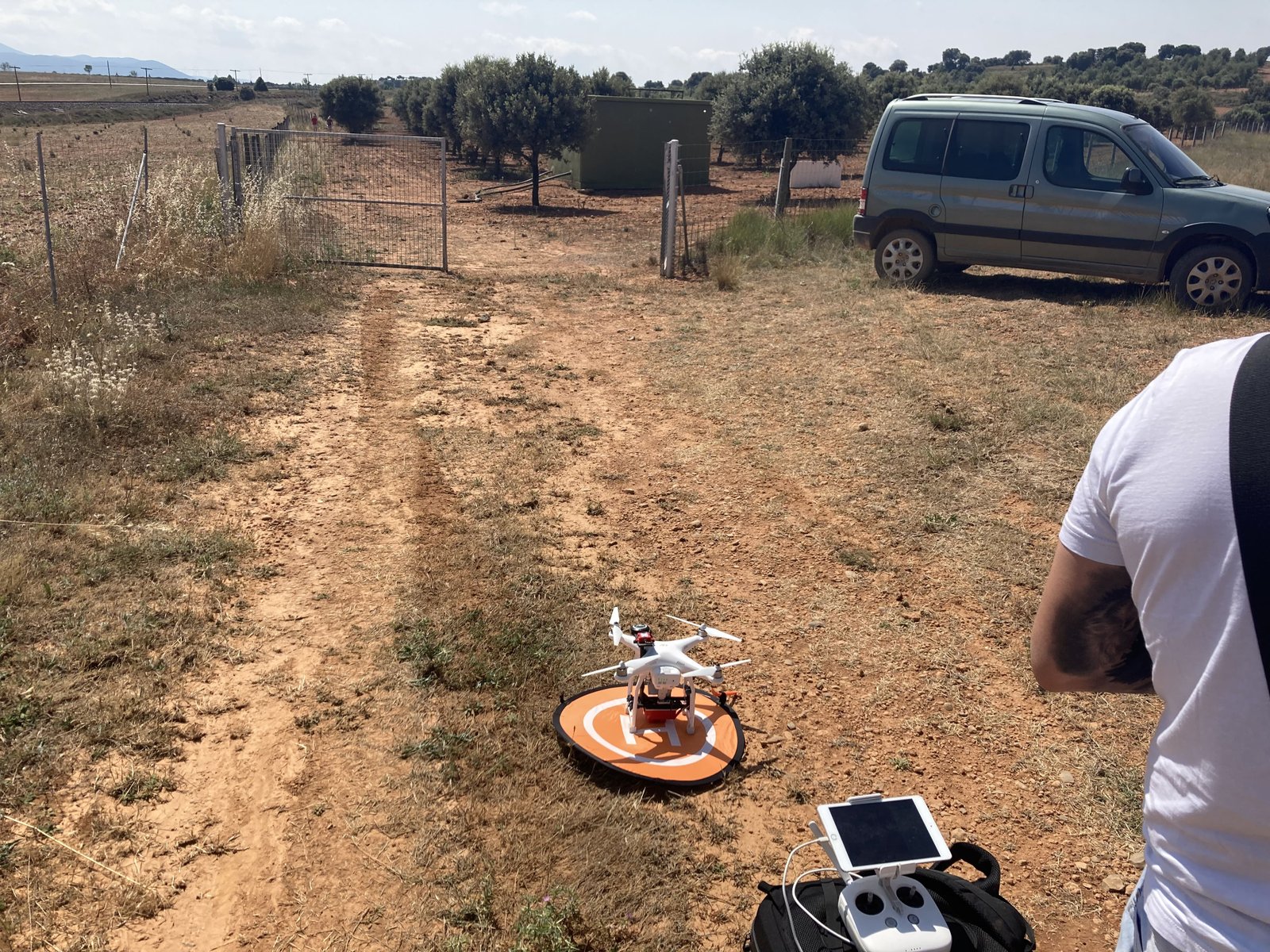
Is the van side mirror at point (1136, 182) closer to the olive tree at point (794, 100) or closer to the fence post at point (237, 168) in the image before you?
the fence post at point (237, 168)

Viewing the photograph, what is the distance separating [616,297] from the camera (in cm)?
1263

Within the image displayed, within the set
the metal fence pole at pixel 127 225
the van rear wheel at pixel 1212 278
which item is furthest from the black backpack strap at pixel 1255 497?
the metal fence pole at pixel 127 225

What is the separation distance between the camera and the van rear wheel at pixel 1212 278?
384 inches

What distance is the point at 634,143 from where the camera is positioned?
26.8m

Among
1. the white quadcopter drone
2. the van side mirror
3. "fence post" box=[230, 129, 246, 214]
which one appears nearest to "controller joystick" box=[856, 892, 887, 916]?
the white quadcopter drone

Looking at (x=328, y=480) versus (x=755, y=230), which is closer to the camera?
(x=328, y=480)

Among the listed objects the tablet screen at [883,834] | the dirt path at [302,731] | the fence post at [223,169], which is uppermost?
the fence post at [223,169]

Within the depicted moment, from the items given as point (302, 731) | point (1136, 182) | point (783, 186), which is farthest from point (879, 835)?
point (783, 186)

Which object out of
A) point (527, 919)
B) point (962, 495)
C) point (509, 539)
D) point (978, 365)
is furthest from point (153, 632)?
point (978, 365)

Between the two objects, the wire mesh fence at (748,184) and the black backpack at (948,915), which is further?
the wire mesh fence at (748,184)

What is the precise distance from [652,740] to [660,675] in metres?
0.36

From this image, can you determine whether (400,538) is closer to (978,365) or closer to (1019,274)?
(978,365)

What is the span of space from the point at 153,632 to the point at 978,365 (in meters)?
6.78

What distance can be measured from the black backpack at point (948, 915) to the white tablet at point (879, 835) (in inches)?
2.9
